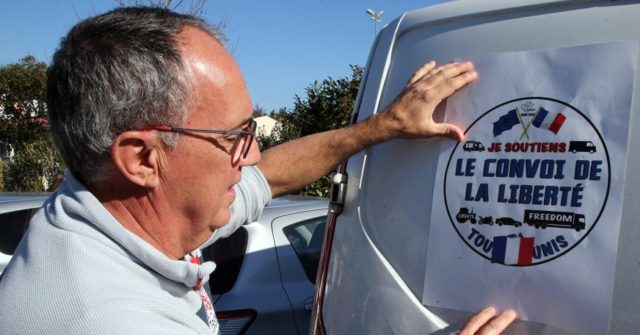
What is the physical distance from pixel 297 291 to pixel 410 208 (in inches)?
78.8

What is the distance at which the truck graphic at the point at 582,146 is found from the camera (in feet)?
5.15

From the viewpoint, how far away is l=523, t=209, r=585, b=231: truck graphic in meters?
1.55

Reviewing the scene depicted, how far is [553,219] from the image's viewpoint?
62.3 inches

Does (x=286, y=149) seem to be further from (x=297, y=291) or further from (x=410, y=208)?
(x=297, y=291)

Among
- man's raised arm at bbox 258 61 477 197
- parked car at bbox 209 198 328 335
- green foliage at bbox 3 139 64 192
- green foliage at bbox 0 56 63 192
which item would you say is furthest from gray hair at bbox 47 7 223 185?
green foliage at bbox 0 56 63 192

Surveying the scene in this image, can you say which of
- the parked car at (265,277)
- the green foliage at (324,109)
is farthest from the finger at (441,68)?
the green foliage at (324,109)

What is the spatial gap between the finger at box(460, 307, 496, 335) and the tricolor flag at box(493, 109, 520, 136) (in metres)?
0.48

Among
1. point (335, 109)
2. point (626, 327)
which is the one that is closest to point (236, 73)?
point (626, 327)

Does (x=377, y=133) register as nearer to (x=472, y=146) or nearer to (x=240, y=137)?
(x=472, y=146)

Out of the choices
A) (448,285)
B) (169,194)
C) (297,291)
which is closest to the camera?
(169,194)

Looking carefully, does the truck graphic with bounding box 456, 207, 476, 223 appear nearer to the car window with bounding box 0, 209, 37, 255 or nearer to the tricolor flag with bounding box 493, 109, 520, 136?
the tricolor flag with bounding box 493, 109, 520, 136

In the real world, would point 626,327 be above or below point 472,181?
below

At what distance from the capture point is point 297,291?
3.76 metres

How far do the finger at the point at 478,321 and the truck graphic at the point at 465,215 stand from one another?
9.5 inches
